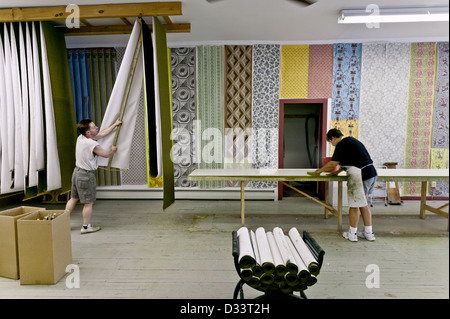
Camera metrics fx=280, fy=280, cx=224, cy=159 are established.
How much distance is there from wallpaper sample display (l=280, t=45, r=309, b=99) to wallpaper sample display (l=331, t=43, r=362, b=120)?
553 mm

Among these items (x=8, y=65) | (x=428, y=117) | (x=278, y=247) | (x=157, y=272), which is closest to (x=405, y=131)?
(x=428, y=117)

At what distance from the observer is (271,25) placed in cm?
442

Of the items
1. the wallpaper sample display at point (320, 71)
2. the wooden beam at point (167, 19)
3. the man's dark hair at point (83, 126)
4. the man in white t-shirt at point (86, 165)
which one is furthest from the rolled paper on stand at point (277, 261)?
the wallpaper sample display at point (320, 71)

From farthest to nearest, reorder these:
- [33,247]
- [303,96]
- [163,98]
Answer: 1. [303,96]
2. [163,98]
3. [33,247]

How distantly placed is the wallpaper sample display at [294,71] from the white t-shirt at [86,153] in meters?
3.54

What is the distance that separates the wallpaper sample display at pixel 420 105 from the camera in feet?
16.6

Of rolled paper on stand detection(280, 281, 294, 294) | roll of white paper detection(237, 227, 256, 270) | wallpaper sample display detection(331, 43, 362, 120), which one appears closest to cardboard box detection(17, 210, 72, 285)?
roll of white paper detection(237, 227, 256, 270)

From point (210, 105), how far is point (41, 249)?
3.76 meters

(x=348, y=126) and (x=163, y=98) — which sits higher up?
(x=163, y=98)

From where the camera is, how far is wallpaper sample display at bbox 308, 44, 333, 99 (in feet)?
17.3

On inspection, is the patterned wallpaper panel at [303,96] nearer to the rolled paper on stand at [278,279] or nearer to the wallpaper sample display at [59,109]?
the wallpaper sample display at [59,109]

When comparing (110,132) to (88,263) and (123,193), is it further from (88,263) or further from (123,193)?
(123,193)

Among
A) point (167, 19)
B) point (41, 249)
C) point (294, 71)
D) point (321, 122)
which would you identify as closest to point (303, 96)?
point (294, 71)

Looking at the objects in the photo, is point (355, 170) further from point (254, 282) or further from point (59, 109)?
point (59, 109)
